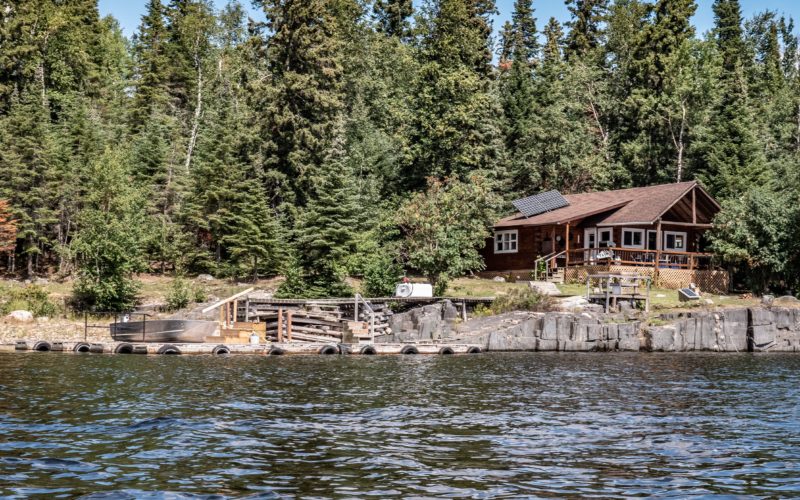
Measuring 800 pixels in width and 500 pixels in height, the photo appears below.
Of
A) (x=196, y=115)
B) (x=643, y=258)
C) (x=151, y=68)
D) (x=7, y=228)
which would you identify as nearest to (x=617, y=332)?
(x=643, y=258)

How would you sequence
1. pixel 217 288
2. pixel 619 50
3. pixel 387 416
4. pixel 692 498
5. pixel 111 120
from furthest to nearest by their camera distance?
1. pixel 619 50
2. pixel 111 120
3. pixel 217 288
4. pixel 387 416
5. pixel 692 498

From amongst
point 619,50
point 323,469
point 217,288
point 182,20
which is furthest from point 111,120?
point 323,469

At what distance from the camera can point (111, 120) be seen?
6894 centimetres

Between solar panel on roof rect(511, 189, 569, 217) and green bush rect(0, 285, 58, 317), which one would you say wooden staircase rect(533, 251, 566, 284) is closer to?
solar panel on roof rect(511, 189, 569, 217)

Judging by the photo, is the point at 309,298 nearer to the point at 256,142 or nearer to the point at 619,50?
the point at 256,142

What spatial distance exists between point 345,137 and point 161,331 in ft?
103

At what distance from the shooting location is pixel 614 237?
2062 inches

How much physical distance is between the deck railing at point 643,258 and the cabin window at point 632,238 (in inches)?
48.6

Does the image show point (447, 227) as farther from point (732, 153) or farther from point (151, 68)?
point (151, 68)

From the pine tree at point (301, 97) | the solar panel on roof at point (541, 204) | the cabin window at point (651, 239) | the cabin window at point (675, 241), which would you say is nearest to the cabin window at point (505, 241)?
the solar panel on roof at point (541, 204)

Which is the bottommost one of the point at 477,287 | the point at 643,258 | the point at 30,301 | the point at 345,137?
the point at 30,301

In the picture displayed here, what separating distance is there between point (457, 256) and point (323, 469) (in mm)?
34334

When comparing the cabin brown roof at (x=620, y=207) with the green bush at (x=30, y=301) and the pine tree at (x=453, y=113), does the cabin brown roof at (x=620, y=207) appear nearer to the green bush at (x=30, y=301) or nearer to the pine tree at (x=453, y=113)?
the pine tree at (x=453, y=113)

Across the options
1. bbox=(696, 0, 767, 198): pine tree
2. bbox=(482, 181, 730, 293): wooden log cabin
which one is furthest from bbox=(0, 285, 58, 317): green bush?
bbox=(696, 0, 767, 198): pine tree
